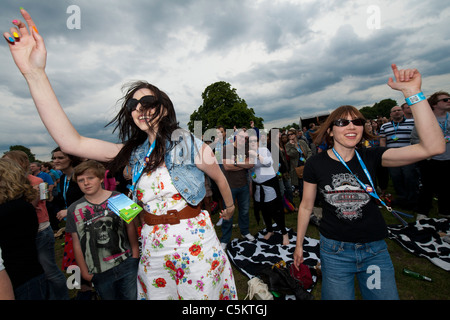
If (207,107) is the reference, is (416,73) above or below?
below

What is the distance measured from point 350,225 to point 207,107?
3730 centimetres

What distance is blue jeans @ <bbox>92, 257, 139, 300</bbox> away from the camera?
8.05 feet

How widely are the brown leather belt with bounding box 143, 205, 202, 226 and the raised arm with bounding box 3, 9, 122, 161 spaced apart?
773mm

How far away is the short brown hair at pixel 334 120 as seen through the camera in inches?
83.3

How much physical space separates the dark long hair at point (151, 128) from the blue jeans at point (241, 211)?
10.9 feet

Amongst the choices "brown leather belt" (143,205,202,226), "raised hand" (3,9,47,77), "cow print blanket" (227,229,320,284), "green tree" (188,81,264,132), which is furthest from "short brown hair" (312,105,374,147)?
"green tree" (188,81,264,132)

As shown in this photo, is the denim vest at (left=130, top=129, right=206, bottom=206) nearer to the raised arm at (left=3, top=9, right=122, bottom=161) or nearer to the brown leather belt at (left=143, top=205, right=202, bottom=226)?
the brown leather belt at (left=143, top=205, right=202, bottom=226)

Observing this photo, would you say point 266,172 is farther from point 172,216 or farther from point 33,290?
point 33,290

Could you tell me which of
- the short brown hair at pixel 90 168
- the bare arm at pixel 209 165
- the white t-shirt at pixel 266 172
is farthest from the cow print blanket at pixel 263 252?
the short brown hair at pixel 90 168

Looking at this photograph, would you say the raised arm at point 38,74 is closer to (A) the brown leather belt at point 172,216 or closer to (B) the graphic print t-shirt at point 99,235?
(A) the brown leather belt at point 172,216

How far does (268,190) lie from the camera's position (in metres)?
4.82

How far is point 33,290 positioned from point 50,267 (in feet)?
3.84
